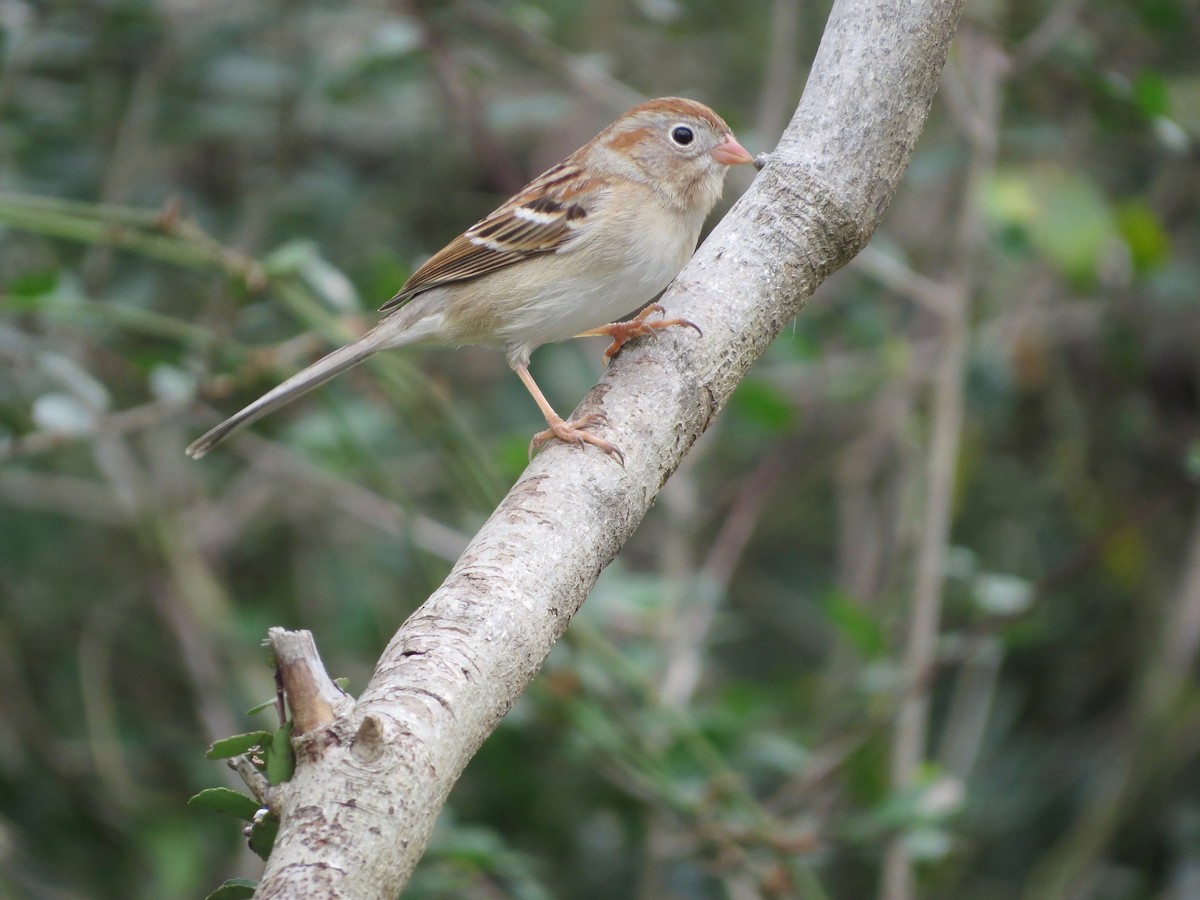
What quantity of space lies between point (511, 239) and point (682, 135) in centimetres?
60

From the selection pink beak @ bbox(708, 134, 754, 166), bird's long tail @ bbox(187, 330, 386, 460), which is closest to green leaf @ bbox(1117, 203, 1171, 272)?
pink beak @ bbox(708, 134, 754, 166)

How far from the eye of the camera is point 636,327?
2.88 metres

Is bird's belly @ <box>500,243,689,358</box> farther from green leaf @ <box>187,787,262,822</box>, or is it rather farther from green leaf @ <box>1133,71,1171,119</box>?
green leaf @ <box>187,787,262,822</box>

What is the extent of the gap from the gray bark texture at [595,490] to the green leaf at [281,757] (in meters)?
0.02

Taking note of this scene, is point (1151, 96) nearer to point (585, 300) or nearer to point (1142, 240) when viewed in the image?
point (1142, 240)

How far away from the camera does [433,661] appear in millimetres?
1522

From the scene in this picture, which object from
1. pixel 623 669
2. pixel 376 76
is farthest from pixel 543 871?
pixel 376 76

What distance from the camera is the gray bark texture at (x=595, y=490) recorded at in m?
1.36

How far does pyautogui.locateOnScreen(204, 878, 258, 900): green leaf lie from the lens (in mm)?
1638

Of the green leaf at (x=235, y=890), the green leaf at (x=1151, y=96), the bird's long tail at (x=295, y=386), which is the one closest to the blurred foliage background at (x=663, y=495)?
the green leaf at (x=1151, y=96)

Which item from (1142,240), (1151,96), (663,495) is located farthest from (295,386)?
(1142,240)

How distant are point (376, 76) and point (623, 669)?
Result: 241cm

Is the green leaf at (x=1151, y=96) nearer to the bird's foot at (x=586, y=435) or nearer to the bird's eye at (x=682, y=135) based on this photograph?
the bird's eye at (x=682, y=135)

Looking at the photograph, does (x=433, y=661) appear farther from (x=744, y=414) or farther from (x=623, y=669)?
(x=744, y=414)
